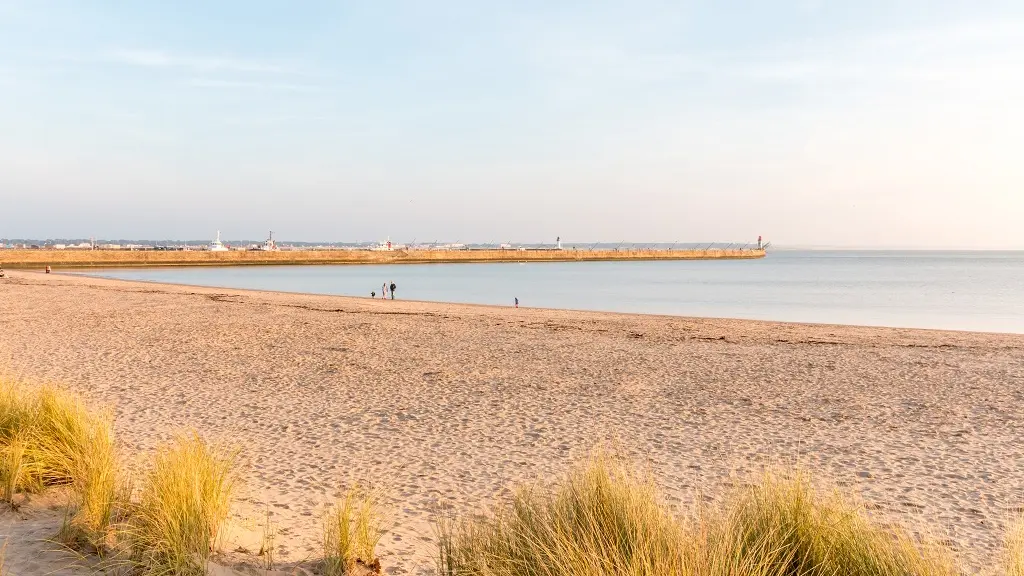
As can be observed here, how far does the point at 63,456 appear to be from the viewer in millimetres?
5328

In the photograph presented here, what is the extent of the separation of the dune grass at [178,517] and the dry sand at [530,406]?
0.47 meters

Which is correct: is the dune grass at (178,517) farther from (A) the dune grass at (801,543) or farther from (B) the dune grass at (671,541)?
(A) the dune grass at (801,543)

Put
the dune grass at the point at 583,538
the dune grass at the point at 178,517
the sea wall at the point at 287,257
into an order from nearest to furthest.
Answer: the dune grass at the point at 583,538 < the dune grass at the point at 178,517 < the sea wall at the point at 287,257

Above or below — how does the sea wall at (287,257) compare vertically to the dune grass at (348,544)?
above

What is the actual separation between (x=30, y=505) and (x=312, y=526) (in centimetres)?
193

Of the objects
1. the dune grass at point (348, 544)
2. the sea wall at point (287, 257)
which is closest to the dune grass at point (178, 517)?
the dune grass at point (348, 544)

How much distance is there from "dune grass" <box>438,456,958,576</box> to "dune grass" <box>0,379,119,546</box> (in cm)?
235

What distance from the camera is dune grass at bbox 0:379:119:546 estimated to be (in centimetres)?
442

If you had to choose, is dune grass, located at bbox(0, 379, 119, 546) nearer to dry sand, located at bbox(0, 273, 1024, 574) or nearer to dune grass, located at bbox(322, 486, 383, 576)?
dry sand, located at bbox(0, 273, 1024, 574)

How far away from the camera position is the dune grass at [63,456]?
4422 mm

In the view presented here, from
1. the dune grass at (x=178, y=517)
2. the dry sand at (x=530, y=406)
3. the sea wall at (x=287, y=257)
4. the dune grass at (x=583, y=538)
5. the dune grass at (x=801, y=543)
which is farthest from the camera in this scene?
the sea wall at (x=287, y=257)

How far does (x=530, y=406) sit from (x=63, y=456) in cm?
568

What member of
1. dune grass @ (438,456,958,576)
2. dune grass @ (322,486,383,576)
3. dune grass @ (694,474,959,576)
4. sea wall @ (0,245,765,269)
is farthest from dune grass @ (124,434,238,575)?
sea wall @ (0,245,765,269)

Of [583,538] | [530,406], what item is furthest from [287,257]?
[583,538]
